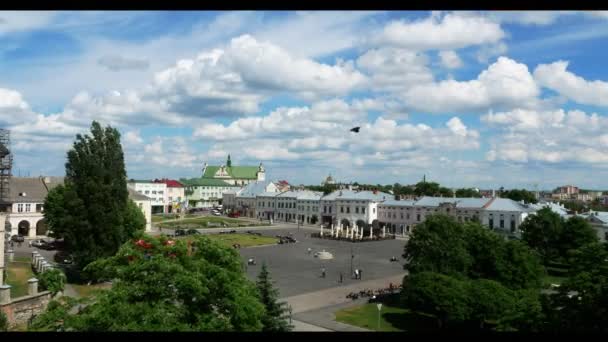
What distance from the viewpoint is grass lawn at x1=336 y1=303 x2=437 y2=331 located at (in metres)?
26.3

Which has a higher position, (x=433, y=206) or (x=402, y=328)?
(x=433, y=206)

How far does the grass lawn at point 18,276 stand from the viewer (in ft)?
91.3

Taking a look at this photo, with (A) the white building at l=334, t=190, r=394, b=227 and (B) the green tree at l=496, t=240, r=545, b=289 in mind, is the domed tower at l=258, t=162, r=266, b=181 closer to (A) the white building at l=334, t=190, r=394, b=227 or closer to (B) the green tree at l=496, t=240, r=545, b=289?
(A) the white building at l=334, t=190, r=394, b=227

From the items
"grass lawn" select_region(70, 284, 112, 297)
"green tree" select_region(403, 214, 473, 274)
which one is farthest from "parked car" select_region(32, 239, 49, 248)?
"green tree" select_region(403, 214, 473, 274)

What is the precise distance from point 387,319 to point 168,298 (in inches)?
653

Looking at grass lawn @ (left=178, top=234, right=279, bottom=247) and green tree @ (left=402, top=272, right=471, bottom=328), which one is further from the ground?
green tree @ (left=402, top=272, right=471, bottom=328)

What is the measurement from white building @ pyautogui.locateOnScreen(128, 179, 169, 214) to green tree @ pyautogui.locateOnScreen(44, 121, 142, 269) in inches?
3066

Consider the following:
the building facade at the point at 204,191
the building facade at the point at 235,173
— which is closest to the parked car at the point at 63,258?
the building facade at the point at 204,191

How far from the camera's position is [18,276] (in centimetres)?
3269

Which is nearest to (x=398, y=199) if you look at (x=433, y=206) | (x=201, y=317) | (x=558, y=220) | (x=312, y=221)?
(x=433, y=206)

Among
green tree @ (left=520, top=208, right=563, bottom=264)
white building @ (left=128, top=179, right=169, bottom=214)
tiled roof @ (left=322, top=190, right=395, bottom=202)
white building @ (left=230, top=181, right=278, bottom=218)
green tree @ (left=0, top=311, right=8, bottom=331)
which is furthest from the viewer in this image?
white building @ (left=128, top=179, right=169, bottom=214)

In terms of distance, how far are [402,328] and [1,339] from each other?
24.9 m

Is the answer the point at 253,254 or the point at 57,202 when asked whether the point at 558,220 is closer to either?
the point at 253,254

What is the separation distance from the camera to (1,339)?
3359 millimetres
